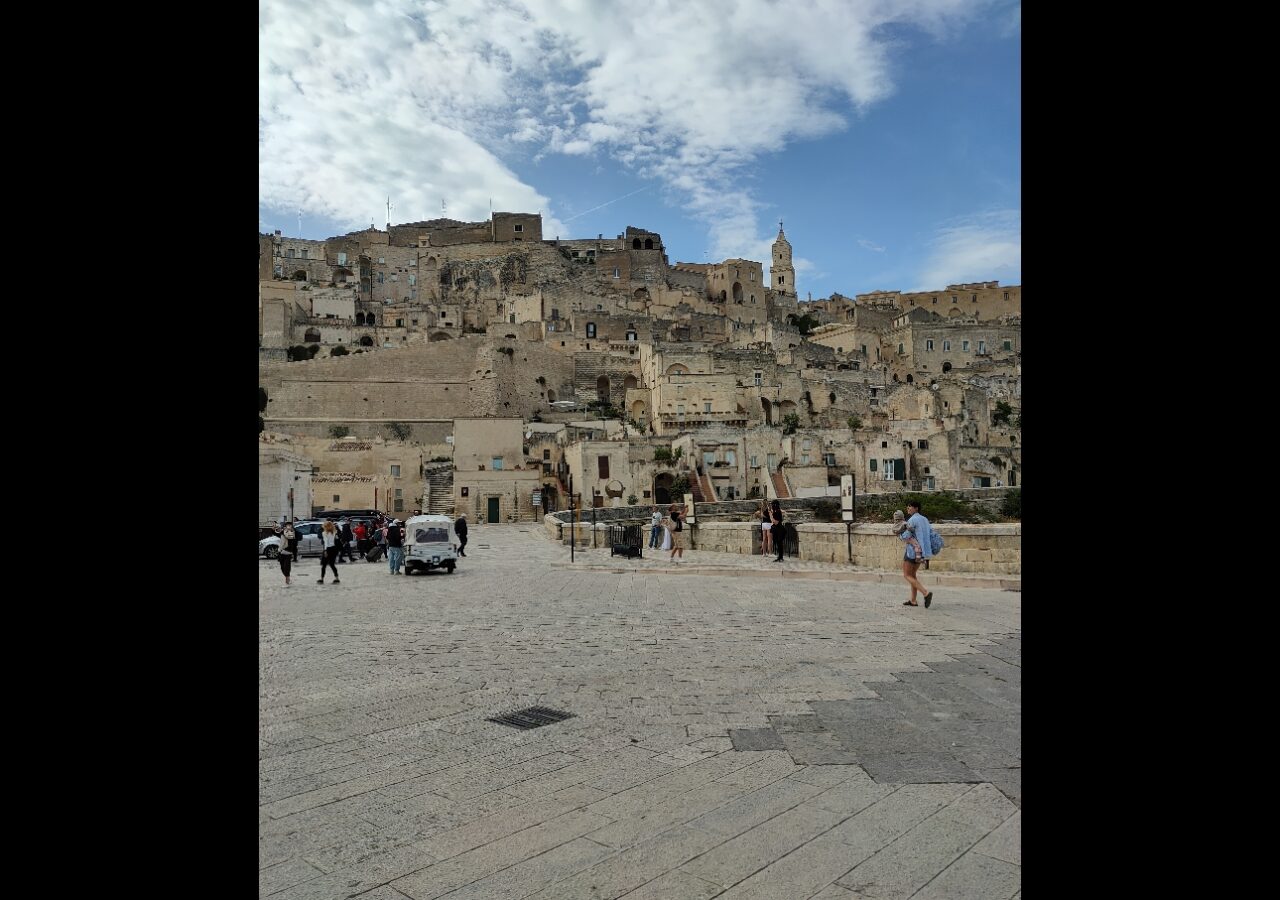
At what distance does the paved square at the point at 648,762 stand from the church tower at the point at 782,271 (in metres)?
87.8

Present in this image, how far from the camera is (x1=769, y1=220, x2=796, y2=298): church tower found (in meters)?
92.8

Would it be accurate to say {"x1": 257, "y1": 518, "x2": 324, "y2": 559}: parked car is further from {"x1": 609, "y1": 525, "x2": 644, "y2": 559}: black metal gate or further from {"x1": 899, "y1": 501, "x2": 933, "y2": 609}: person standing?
{"x1": 899, "y1": 501, "x2": 933, "y2": 609}: person standing

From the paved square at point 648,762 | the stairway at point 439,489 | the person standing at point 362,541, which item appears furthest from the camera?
the stairway at point 439,489

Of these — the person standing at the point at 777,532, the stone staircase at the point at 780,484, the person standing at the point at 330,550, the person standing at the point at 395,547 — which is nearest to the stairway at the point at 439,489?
the stone staircase at the point at 780,484

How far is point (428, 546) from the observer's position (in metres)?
15.6

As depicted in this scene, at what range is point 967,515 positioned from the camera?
3092 cm

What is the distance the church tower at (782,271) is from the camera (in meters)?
92.8

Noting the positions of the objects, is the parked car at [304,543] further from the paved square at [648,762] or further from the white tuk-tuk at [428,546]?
the paved square at [648,762]
